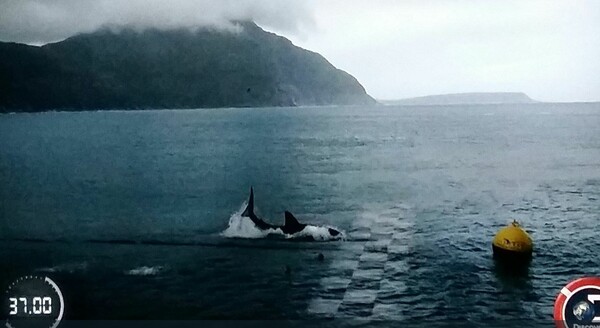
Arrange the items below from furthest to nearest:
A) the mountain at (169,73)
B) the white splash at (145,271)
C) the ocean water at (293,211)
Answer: the mountain at (169,73), the white splash at (145,271), the ocean water at (293,211)

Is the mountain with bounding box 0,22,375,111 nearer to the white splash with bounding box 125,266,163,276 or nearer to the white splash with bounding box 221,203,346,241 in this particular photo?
the white splash with bounding box 221,203,346,241

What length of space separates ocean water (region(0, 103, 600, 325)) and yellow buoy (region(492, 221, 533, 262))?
9.0 inches

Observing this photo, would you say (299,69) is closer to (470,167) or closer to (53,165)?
(470,167)

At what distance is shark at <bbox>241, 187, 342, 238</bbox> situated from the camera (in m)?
7.94

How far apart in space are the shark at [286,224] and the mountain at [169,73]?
146 cm

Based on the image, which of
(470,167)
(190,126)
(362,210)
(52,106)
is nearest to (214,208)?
(190,126)

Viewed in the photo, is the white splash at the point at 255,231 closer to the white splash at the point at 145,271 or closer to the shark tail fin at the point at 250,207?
the shark tail fin at the point at 250,207

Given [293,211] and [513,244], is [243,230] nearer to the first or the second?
[293,211]

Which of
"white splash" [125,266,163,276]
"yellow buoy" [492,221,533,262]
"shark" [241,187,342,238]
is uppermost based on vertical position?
"shark" [241,187,342,238]

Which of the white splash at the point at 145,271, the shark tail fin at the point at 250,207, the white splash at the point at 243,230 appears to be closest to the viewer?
the white splash at the point at 145,271

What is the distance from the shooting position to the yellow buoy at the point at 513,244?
770 cm
